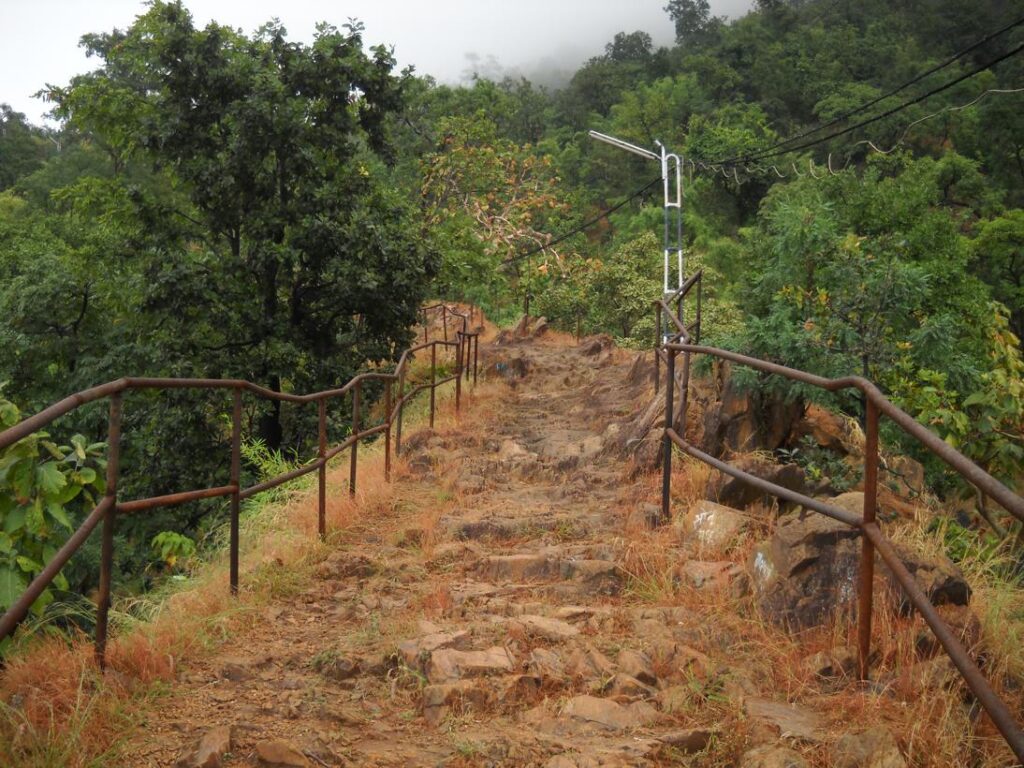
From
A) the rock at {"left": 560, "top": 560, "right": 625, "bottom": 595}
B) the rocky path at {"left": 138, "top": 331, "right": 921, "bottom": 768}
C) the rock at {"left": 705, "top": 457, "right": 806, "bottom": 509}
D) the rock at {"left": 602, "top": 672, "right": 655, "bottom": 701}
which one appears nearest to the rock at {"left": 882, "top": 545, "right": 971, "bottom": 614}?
the rocky path at {"left": 138, "top": 331, "right": 921, "bottom": 768}

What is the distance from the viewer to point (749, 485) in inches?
215

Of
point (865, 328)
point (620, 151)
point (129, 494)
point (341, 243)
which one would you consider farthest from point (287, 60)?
point (620, 151)

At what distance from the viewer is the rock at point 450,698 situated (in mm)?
3242

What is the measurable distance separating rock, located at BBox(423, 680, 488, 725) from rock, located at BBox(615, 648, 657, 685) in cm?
56

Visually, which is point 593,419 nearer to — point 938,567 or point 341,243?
point 341,243

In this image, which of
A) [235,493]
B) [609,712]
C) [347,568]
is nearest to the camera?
[609,712]

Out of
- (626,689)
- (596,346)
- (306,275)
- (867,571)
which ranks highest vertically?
(306,275)

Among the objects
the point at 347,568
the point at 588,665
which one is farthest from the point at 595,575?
the point at 347,568

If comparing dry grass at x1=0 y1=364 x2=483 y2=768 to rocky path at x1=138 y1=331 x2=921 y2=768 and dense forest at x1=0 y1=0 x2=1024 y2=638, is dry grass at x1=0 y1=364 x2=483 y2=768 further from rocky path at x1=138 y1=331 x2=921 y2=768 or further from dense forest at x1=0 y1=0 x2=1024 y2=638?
dense forest at x1=0 y1=0 x2=1024 y2=638

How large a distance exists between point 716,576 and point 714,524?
0.65 m

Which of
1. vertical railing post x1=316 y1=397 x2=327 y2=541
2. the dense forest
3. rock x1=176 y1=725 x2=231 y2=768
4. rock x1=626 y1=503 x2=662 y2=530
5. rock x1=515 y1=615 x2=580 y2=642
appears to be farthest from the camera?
the dense forest

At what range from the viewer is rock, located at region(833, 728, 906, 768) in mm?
2559

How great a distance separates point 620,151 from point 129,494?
150 ft

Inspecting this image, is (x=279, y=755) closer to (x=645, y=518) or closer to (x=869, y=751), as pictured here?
Answer: (x=869, y=751)
